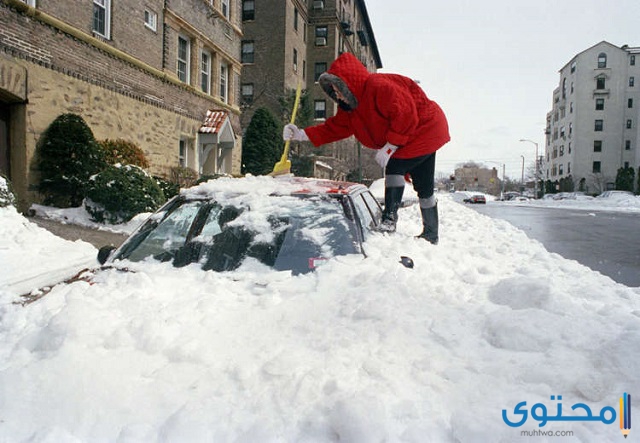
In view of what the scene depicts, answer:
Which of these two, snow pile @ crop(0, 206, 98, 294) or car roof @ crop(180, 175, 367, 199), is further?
snow pile @ crop(0, 206, 98, 294)

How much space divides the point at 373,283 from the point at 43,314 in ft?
5.73

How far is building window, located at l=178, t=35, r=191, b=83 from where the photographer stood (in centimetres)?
1574

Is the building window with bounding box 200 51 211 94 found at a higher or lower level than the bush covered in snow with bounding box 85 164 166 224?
higher

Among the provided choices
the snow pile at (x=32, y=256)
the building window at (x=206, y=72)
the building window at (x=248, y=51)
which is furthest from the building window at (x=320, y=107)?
the snow pile at (x=32, y=256)

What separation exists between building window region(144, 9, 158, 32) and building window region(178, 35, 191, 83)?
1845 mm

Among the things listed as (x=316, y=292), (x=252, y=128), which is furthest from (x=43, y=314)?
(x=252, y=128)

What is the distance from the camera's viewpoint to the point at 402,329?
2.20m

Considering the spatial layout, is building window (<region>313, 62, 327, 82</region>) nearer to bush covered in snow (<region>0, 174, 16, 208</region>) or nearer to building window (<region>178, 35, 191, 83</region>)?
building window (<region>178, 35, 191, 83</region>)

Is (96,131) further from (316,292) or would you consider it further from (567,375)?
(567,375)

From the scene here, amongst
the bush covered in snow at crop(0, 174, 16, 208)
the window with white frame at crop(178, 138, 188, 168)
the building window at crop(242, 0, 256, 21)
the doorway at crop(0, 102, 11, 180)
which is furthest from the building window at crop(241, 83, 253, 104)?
the bush covered in snow at crop(0, 174, 16, 208)

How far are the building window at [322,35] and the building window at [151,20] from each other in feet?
81.8

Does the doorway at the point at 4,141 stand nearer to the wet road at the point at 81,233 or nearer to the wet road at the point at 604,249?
the wet road at the point at 81,233

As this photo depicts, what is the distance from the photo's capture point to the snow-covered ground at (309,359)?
159cm

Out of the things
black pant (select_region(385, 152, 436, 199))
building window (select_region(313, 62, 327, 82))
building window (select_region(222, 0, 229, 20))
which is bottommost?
black pant (select_region(385, 152, 436, 199))
